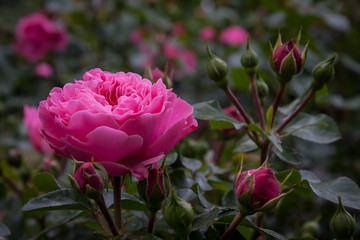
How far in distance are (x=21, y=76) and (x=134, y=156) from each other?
5.96ft

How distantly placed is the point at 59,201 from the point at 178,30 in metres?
1.85

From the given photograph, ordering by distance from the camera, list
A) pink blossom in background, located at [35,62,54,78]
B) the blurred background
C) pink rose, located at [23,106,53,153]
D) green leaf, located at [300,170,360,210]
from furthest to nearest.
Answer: pink blossom in background, located at [35,62,54,78] → the blurred background → pink rose, located at [23,106,53,153] → green leaf, located at [300,170,360,210]

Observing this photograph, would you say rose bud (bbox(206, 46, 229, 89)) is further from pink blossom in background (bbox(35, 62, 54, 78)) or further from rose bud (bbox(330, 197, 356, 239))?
pink blossom in background (bbox(35, 62, 54, 78))

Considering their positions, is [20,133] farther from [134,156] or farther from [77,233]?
[134,156]

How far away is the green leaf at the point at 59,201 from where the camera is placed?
481mm

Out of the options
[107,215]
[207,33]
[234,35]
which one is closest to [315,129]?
[107,215]

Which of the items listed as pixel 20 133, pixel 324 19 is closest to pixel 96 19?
pixel 20 133

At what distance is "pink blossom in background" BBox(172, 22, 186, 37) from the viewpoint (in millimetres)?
2197

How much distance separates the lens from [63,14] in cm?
225

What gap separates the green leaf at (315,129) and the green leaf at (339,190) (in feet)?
0.30

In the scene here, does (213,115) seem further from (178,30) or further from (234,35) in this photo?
(178,30)

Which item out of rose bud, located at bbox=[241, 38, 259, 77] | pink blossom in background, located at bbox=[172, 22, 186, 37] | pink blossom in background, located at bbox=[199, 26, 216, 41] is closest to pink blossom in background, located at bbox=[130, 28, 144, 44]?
pink blossom in background, located at bbox=[172, 22, 186, 37]

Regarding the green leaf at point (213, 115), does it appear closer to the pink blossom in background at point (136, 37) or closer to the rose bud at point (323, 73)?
the rose bud at point (323, 73)

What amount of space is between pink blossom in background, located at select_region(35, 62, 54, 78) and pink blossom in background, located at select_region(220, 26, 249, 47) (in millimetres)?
944
